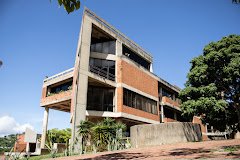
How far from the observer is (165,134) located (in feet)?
49.3

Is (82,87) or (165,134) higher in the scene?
(82,87)

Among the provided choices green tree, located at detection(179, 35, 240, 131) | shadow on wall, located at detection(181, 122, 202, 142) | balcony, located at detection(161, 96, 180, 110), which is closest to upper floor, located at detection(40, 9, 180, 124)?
balcony, located at detection(161, 96, 180, 110)

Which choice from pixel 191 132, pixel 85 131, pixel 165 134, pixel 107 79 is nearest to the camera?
pixel 165 134

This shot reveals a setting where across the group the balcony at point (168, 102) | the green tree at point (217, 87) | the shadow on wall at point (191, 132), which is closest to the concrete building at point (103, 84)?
the balcony at point (168, 102)

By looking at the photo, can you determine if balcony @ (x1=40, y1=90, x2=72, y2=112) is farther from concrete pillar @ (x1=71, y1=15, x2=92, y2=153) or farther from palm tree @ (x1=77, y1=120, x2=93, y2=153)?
palm tree @ (x1=77, y1=120, x2=93, y2=153)

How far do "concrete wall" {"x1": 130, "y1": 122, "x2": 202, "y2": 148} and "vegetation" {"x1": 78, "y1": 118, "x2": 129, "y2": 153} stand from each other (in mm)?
1610

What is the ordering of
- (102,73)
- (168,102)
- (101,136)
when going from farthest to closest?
1. (168,102)
2. (102,73)
3. (101,136)

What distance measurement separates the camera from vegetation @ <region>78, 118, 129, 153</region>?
15.5 metres

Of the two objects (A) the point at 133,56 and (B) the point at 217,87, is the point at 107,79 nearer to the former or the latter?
(A) the point at 133,56

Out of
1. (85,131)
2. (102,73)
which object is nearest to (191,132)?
(85,131)

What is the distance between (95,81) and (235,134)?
49.6ft

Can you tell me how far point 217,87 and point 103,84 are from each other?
36.5 ft

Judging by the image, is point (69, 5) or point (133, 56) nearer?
point (69, 5)

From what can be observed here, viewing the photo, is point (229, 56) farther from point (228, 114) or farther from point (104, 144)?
point (104, 144)
